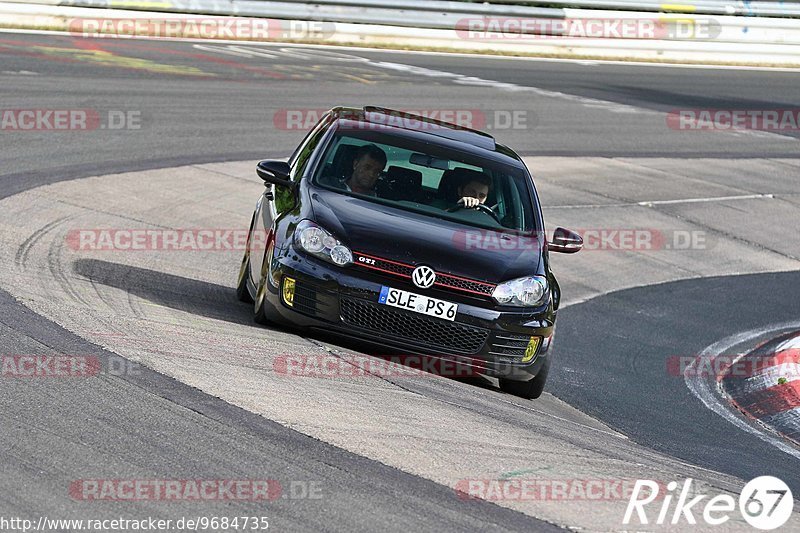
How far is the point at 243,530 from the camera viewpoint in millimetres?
4703

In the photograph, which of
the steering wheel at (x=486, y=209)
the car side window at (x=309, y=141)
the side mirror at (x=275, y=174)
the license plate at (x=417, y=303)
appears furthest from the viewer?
the car side window at (x=309, y=141)

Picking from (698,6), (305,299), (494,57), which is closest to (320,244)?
(305,299)

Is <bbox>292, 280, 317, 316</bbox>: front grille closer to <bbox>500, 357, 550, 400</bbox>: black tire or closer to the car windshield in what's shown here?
the car windshield

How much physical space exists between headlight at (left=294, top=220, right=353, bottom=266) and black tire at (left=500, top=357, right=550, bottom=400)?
1.41 m

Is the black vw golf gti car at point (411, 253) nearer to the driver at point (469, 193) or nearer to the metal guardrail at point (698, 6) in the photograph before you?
the driver at point (469, 193)

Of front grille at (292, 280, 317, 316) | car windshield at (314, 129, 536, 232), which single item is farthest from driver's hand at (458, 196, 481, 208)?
front grille at (292, 280, 317, 316)

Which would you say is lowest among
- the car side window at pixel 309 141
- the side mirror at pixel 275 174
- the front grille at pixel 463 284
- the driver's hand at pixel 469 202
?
the front grille at pixel 463 284

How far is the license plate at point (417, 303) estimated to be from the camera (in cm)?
759

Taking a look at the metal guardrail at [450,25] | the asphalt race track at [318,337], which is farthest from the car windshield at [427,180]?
the metal guardrail at [450,25]

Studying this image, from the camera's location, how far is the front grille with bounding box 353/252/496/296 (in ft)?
25.0

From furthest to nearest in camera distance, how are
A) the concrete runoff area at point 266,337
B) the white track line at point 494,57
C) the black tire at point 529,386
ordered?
the white track line at point 494,57 → the black tire at point 529,386 → the concrete runoff area at point 266,337

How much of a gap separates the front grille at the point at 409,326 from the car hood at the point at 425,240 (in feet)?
1.04

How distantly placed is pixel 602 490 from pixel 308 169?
148 inches

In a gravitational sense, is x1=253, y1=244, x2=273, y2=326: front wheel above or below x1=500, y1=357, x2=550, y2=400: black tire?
above
